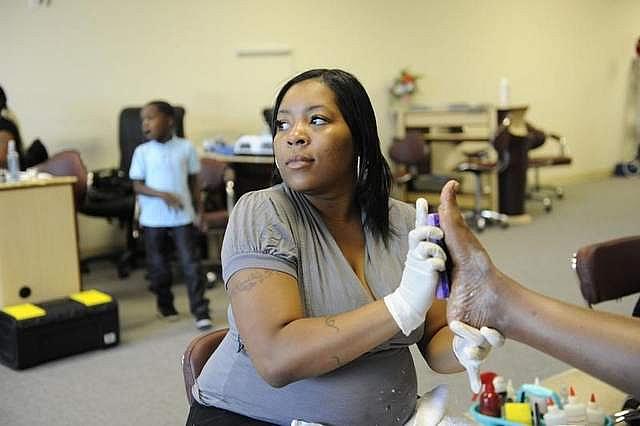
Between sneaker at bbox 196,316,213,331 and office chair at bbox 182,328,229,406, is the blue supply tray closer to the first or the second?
office chair at bbox 182,328,229,406

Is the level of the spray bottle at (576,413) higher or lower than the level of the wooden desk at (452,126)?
lower

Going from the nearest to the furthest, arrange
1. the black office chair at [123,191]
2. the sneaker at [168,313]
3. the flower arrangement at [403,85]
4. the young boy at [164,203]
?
the young boy at [164,203], the sneaker at [168,313], the black office chair at [123,191], the flower arrangement at [403,85]

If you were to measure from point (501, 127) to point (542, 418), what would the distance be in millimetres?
5062

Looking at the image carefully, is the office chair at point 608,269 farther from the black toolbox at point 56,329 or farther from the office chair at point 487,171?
the office chair at point 487,171

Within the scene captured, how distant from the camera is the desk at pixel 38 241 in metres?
3.63

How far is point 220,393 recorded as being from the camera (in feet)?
4.58

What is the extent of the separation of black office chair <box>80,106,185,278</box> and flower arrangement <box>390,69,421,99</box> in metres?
2.81

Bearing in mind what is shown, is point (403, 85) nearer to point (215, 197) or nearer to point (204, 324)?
point (215, 197)

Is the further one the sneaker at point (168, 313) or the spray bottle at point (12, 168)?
the sneaker at point (168, 313)

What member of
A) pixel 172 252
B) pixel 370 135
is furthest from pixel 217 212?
pixel 370 135

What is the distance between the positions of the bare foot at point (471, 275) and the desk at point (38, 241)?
294 cm

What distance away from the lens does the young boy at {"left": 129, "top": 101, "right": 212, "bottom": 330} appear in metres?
3.98

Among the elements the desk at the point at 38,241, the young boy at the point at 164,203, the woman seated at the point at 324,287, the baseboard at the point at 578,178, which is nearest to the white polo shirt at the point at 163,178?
the young boy at the point at 164,203

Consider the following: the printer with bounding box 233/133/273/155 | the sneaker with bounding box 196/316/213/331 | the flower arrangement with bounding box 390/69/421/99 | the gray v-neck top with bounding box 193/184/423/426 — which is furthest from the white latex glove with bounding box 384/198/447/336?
the flower arrangement with bounding box 390/69/421/99
